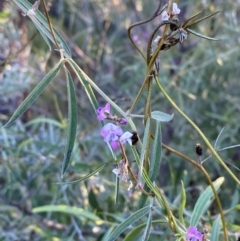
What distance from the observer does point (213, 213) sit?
825 mm

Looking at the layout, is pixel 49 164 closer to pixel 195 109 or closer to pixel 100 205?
pixel 100 205

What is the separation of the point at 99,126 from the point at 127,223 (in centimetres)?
82

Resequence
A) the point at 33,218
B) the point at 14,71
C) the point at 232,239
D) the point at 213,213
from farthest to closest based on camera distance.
A: the point at 14,71
the point at 33,218
the point at 213,213
the point at 232,239

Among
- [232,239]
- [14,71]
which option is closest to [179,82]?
[14,71]

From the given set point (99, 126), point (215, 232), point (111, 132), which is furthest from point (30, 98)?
point (99, 126)

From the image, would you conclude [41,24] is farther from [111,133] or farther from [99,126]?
[99,126]

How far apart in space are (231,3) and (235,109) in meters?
0.25

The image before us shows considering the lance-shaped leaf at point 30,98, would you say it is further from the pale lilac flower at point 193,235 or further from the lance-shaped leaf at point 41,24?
the pale lilac flower at point 193,235

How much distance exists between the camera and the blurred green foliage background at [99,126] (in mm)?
870

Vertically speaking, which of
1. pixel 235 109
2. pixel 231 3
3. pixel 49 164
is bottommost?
pixel 49 164

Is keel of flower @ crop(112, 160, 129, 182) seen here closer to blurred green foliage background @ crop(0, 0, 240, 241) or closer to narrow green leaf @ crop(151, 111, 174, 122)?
narrow green leaf @ crop(151, 111, 174, 122)

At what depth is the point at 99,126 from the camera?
1.24m

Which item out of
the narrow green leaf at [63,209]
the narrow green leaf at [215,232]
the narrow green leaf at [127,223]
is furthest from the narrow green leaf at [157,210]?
the narrow green leaf at [63,209]

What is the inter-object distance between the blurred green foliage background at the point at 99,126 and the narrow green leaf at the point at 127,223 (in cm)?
26
